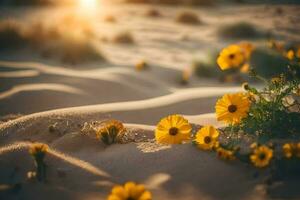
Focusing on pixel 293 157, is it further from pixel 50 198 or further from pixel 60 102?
pixel 60 102

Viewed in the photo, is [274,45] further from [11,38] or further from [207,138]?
[11,38]

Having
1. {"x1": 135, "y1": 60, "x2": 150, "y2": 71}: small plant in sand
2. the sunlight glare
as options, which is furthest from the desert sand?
the sunlight glare

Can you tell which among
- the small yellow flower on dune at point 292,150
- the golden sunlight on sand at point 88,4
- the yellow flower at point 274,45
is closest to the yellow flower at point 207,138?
the small yellow flower on dune at point 292,150

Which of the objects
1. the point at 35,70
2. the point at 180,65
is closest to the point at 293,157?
the point at 35,70

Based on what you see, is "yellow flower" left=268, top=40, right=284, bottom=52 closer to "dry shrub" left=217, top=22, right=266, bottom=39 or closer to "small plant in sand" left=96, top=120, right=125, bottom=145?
"small plant in sand" left=96, top=120, right=125, bottom=145

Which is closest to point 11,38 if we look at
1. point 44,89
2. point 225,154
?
point 44,89
